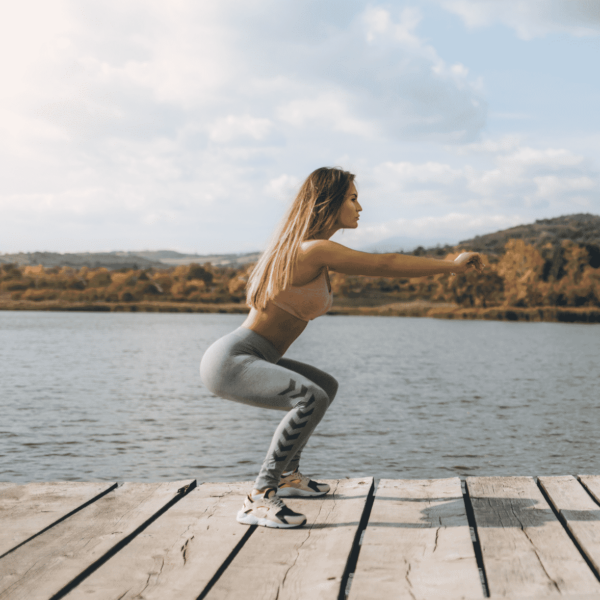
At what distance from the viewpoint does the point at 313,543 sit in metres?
3.25

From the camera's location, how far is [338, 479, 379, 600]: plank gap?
2771 mm

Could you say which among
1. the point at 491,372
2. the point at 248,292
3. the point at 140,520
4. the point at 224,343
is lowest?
the point at 491,372

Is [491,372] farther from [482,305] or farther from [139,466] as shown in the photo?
[482,305]

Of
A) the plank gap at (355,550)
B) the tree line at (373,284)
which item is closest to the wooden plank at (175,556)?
the plank gap at (355,550)

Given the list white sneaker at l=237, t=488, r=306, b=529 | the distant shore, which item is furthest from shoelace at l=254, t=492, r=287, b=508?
the distant shore

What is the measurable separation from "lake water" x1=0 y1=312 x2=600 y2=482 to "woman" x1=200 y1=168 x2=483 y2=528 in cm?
639

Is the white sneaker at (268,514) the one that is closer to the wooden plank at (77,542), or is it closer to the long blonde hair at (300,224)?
the wooden plank at (77,542)

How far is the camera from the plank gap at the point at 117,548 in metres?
2.70

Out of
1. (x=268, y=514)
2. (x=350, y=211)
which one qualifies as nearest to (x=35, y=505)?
(x=268, y=514)

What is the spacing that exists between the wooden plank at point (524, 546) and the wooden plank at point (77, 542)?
1743 mm

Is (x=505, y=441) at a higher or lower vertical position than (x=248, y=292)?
lower

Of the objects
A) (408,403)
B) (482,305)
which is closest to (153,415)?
(408,403)

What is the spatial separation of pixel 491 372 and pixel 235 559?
26347mm

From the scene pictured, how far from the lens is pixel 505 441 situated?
13414mm
